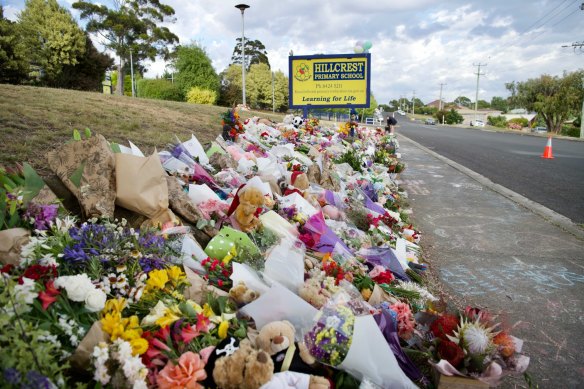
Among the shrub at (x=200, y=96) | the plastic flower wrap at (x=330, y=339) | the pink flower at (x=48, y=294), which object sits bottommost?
the plastic flower wrap at (x=330, y=339)

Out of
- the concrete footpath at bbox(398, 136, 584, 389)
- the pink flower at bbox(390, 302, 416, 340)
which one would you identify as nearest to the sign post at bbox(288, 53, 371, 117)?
the concrete footpath at bbox(398, 136, 584, 389)

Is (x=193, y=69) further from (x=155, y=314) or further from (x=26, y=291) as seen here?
(x=26, y=291)

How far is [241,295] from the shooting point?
2.08m

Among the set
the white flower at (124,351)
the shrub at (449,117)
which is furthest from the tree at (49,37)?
the shrub at (449,117)

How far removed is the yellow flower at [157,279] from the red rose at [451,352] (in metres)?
1.43

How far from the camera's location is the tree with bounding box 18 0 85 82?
29.1 meters

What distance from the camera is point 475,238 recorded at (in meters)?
4.80

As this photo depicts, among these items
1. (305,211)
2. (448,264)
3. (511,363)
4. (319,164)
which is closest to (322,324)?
(511,363)

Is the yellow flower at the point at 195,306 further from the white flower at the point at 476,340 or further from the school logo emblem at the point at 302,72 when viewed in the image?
the school logo emblem at the point at 302,72

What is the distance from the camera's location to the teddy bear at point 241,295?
6.81 feet

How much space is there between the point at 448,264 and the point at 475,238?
98 centimetres

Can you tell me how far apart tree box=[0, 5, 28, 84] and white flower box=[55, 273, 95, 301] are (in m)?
24.9

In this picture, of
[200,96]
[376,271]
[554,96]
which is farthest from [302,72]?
[554,96]

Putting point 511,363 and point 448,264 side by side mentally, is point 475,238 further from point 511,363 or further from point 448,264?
point 511,363
